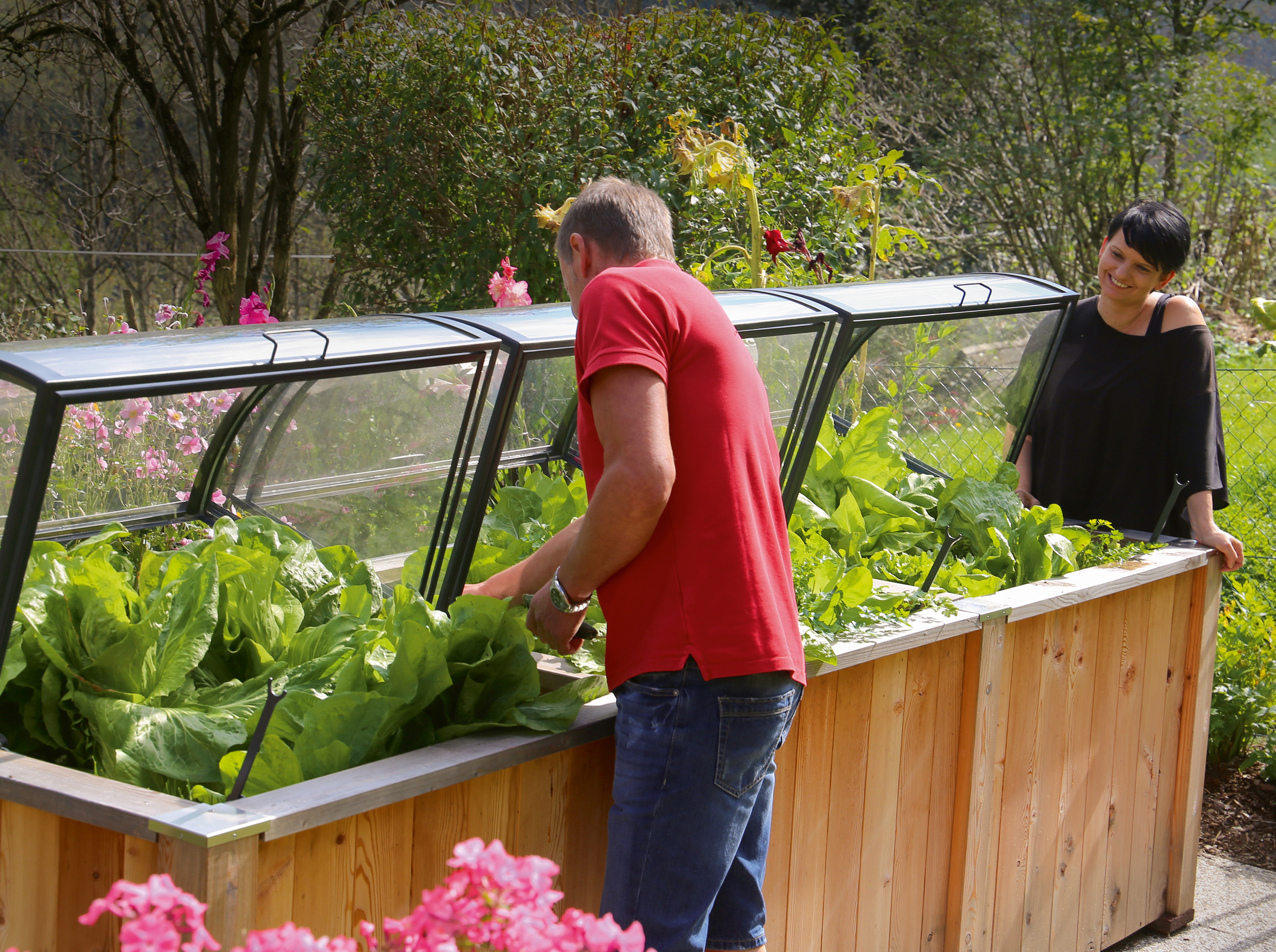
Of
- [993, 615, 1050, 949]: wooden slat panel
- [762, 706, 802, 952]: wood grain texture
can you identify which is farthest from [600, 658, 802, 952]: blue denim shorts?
[993, 615, 1050, 949]: wooden slat panel

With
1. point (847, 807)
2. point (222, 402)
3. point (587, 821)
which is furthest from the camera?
point (847, 807)

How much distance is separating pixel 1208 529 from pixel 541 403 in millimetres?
1853

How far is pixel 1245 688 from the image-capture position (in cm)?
387

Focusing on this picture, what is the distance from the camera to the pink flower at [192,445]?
6.93 ft

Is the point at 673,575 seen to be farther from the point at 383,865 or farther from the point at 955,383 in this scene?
the point at 955,383

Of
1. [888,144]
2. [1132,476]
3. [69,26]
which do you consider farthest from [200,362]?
[888,144]

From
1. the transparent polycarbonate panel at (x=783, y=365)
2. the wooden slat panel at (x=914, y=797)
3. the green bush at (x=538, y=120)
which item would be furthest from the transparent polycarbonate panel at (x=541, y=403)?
the green bush at (x=538, y=120)

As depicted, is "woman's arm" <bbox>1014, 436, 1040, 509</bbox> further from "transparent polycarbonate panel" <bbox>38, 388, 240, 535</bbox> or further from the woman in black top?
"transparent polycarbonate panel" <bbox>38, 388, 240, 535</bbox>

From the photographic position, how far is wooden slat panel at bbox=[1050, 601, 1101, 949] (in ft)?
9.07

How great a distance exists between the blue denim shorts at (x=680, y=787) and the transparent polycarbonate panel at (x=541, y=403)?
606 mm

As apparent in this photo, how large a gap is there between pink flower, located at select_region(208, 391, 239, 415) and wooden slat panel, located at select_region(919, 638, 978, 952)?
4.72 ft

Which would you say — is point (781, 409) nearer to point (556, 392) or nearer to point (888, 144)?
point (556, 392)

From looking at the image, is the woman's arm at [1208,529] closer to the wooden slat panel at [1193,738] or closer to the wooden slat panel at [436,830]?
the wooden slat panel at [1193,738]

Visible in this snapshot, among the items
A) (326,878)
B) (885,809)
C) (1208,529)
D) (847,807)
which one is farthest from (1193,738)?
(326,878)
